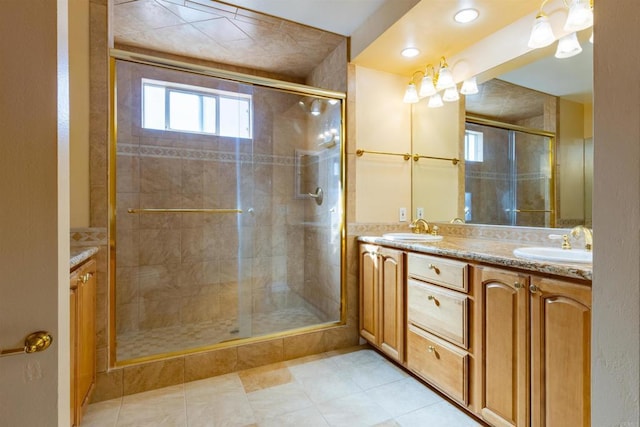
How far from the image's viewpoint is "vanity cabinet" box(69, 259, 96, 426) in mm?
1260

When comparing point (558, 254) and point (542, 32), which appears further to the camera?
point (542, 32)

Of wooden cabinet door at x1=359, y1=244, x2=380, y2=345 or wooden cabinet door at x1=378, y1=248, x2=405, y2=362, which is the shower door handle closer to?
wooden cabinet door at x1=359, y1=244, x2=380, y2=345

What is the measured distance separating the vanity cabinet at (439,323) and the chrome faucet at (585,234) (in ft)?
1.90

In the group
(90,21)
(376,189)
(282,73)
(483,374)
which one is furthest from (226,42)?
(483,374)

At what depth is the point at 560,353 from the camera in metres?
1.12

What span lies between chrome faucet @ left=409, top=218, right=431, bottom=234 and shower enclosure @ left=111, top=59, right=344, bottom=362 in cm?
60

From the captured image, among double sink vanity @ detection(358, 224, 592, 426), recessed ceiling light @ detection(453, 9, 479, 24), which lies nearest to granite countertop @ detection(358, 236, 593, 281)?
double sink vanity @ detection(358, 224, 592, 426)

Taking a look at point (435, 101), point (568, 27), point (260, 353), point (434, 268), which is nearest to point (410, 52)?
point (435, 101)

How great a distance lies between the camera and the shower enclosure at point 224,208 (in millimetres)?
2574

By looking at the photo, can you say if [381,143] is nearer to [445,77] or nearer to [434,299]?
[445,77]

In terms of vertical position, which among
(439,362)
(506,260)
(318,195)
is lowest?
(439,362)

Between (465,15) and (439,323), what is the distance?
1.80 meters

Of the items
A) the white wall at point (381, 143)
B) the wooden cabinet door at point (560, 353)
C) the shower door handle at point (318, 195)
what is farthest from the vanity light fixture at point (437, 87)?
the wooden cabinet door at point (560, 353)

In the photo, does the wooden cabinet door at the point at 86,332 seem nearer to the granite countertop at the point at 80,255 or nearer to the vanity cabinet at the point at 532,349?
the granite countertop at the point at 80,255
